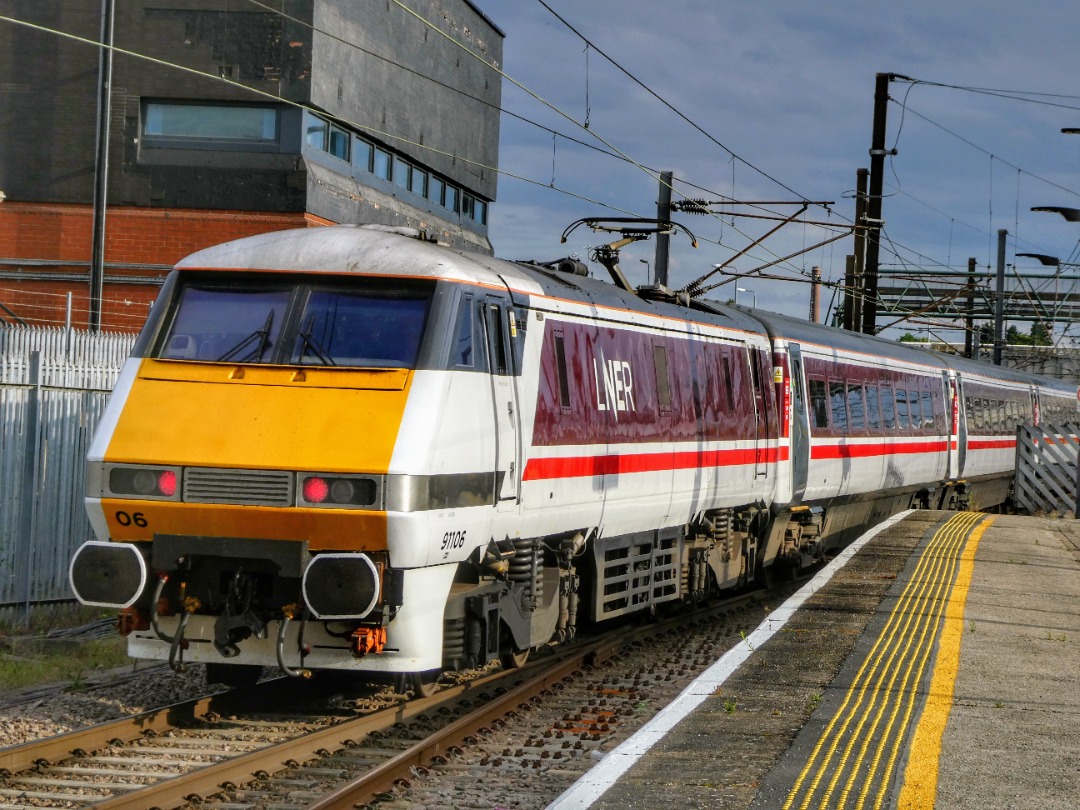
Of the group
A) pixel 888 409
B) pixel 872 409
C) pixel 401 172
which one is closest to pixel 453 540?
pixel 872 409

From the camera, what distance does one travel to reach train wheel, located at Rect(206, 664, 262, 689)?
10078 mm

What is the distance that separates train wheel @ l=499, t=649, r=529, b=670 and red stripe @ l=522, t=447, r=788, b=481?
58.9 inches

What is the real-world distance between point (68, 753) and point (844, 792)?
14.7 feet

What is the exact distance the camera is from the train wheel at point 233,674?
10.1 metres

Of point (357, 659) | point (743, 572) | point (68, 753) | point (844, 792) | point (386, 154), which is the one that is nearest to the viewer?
point (844, 792)

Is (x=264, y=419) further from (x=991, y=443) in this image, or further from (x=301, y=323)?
(x=991, y=443)

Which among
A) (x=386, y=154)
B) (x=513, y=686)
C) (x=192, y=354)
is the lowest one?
(x=513, y=686)

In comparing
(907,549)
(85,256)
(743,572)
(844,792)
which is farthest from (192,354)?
(85,256)

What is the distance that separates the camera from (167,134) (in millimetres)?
26281

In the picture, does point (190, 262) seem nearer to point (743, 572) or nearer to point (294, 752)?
point (294, 752)

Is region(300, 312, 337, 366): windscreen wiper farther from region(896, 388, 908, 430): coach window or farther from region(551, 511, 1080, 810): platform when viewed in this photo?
region(896, 388, 908, 430): coach window

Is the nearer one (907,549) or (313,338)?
(313,338)

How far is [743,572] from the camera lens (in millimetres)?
16750

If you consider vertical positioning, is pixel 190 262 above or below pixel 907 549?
above
